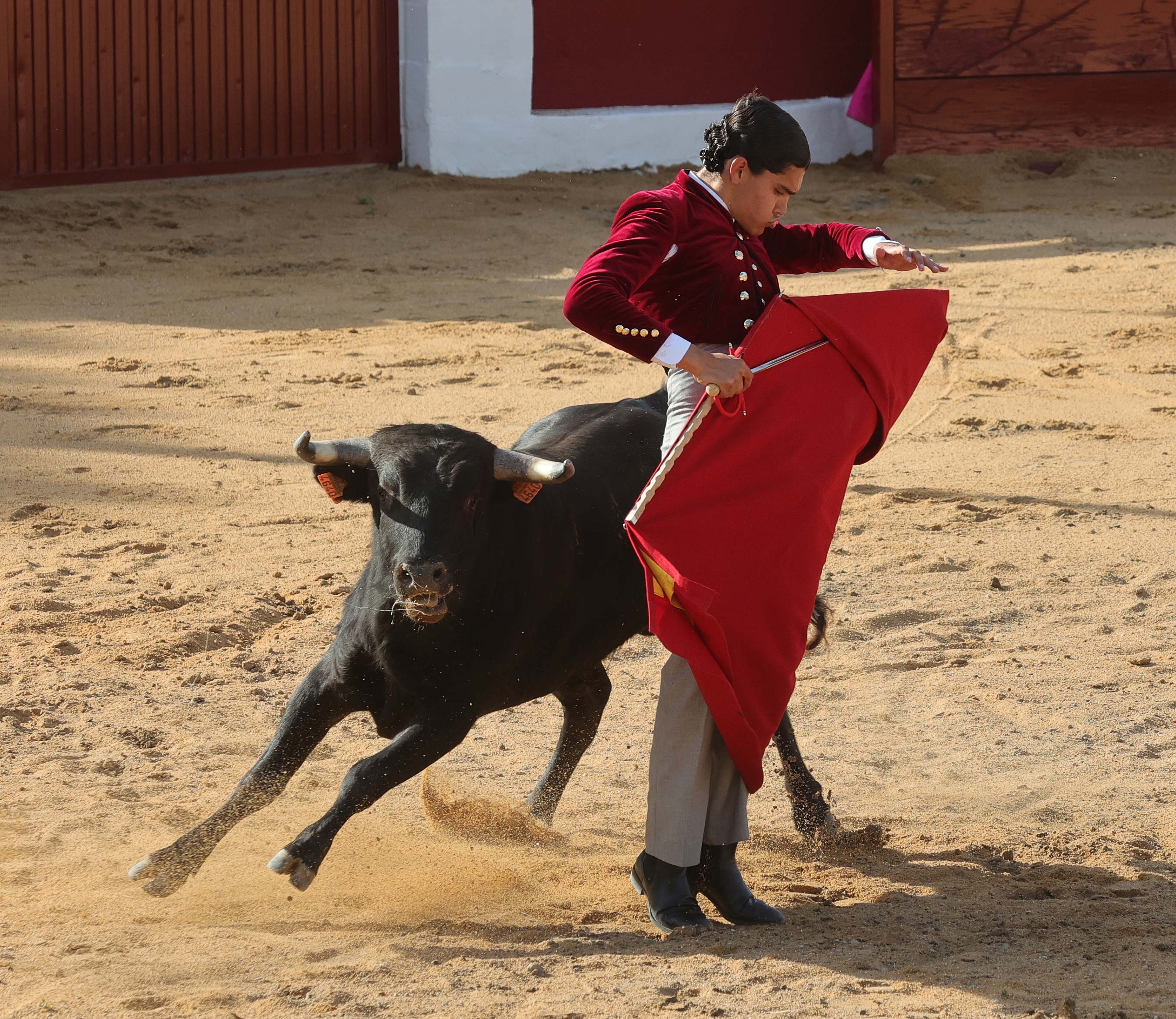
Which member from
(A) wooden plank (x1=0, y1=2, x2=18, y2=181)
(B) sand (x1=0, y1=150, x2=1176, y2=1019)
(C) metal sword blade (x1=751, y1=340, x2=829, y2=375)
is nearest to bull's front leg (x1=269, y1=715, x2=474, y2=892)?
(B) sand (x1=0, y1=150, x2=1176, y2=1019)

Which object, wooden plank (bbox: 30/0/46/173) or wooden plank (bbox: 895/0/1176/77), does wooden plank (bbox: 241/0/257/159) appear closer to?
wooden plank (bbox: 30/0/46/173)

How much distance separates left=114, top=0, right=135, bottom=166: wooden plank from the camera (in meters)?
11.1

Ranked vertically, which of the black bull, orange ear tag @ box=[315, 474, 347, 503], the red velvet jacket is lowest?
the black bull

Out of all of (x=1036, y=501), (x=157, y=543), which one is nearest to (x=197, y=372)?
(x=157, y=543)

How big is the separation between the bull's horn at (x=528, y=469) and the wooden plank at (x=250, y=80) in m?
9.01

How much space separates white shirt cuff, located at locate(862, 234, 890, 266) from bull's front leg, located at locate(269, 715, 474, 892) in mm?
1315

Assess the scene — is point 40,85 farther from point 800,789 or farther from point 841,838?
point 841,838

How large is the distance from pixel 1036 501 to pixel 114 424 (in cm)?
396

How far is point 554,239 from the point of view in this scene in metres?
10.7

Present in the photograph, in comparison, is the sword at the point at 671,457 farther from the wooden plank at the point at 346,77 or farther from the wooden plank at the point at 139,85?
the wooden plank at the point at 346,77

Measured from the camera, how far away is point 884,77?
12.8 metres

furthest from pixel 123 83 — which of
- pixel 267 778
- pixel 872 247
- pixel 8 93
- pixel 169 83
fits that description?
pixel 872 247

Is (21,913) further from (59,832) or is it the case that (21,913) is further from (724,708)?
(724,708)

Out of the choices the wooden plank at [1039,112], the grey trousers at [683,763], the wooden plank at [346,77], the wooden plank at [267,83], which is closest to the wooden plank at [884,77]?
the wooden plank at [1039,112]
